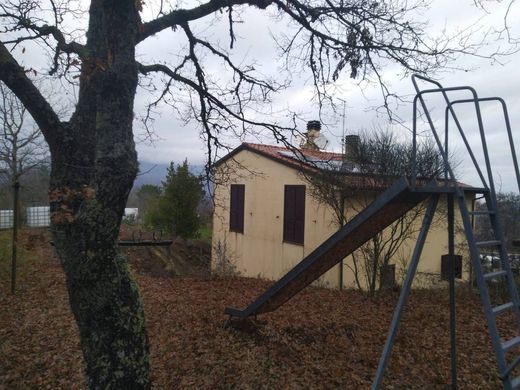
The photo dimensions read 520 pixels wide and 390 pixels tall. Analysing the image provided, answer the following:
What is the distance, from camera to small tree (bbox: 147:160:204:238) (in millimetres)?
19438

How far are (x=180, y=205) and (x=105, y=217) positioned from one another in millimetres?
16635

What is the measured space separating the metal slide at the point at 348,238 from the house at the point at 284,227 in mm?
4477

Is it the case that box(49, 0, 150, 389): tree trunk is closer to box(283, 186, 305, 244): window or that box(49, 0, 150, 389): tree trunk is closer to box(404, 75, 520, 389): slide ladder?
box(404, 75, 520, 389): slide ladder

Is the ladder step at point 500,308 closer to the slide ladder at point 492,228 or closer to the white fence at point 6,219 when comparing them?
the slide ladder at point 492,228

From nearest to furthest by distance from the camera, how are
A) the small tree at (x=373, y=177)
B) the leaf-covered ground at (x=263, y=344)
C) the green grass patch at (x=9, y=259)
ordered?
1. the leaf-covered ground at (x=263, y=344)
2. the small tree at (x=373, y=177)
3. the green grass patch at (x=9, y=259)

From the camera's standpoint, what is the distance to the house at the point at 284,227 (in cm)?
1158

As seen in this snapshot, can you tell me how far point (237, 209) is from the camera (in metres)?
18.3

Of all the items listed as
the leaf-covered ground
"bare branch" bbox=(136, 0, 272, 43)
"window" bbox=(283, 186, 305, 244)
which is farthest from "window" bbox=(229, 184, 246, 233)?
"bare branch" bbox=(136, 0, 272, 43)

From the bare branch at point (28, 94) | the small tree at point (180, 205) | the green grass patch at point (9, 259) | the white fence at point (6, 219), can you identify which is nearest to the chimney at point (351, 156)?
the bare branch at point (28, 94)

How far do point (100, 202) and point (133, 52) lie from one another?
1355mm

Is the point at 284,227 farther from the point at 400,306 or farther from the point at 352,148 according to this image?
the point at 400,306

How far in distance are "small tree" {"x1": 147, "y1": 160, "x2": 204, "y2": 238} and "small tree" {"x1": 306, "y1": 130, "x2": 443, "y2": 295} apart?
36.5 feet

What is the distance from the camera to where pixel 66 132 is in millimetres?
3535

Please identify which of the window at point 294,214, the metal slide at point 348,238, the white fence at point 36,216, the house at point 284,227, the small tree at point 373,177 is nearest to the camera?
the metal slide at point 348,238
